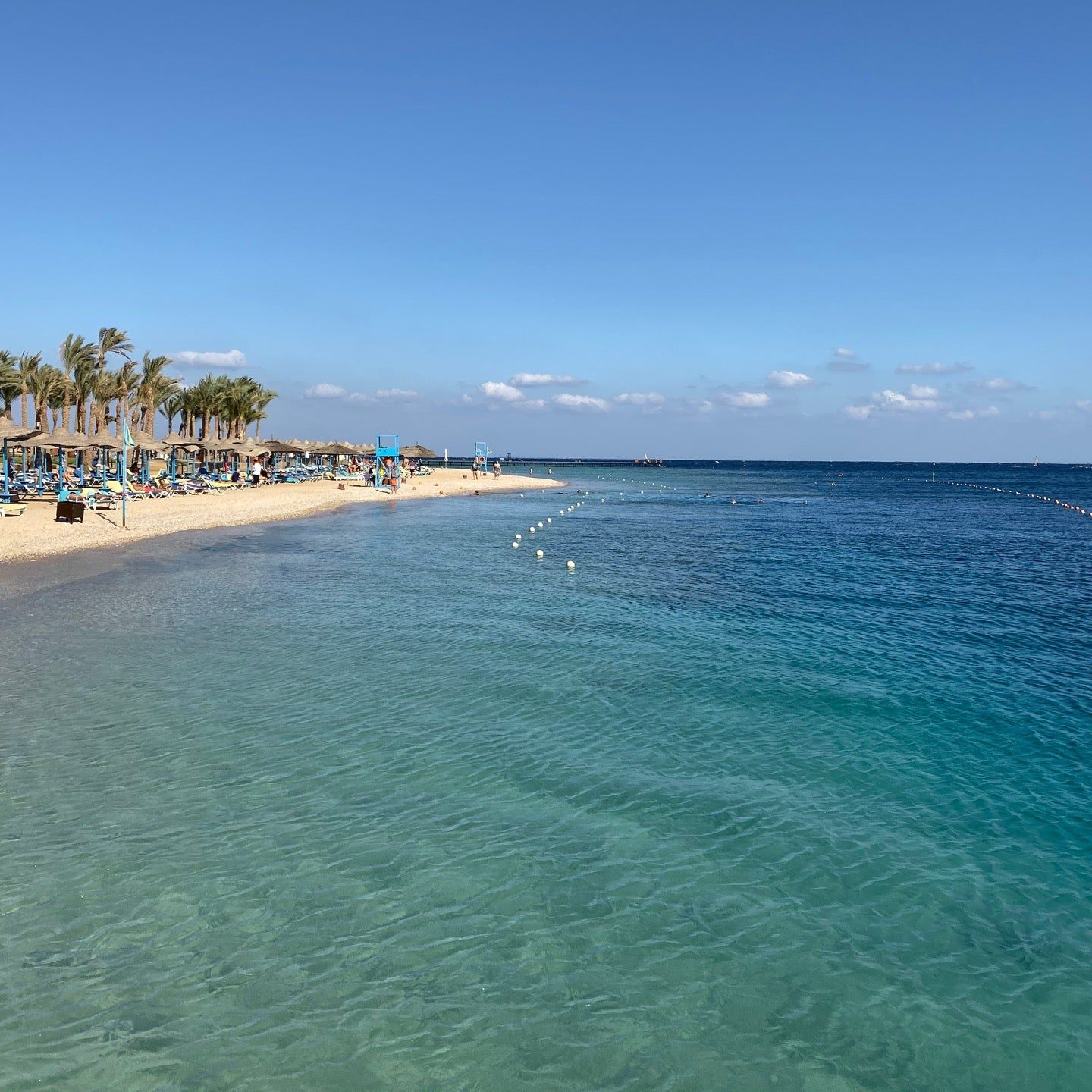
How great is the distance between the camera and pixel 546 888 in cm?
795

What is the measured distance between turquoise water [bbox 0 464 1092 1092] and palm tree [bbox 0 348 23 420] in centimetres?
3570

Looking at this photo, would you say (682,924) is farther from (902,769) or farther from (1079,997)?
(902,769)

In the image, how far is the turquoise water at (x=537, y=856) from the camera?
597 centimetres

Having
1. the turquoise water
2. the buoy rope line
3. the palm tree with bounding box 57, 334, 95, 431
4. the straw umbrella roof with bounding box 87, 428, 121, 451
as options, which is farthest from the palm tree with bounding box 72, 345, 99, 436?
the buoy rope line

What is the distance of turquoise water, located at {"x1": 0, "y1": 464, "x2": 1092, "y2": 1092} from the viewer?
597 centimetres

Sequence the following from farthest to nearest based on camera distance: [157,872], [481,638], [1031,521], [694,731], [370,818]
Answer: [1031,521] → [481,638] → [694,731] → [370,818] → [157,872]

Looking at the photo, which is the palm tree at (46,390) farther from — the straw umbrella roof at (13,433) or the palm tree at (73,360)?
the straw umbrella roof at (13,433)

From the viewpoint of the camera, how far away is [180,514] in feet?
138

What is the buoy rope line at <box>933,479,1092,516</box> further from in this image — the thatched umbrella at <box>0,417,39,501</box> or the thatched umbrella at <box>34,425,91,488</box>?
the thatched umbrella at <box>0,417,39,501</box>

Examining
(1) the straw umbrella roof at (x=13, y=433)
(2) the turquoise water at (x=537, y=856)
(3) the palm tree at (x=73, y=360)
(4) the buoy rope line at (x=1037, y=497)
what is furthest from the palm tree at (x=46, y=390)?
(4) the buoy rope line at (x=1037, y=497)

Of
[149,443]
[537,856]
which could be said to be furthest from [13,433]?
[537,856]

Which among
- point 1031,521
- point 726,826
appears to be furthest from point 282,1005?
point 1031,521

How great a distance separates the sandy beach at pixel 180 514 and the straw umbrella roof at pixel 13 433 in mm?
3292

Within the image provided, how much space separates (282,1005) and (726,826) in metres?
5.08
